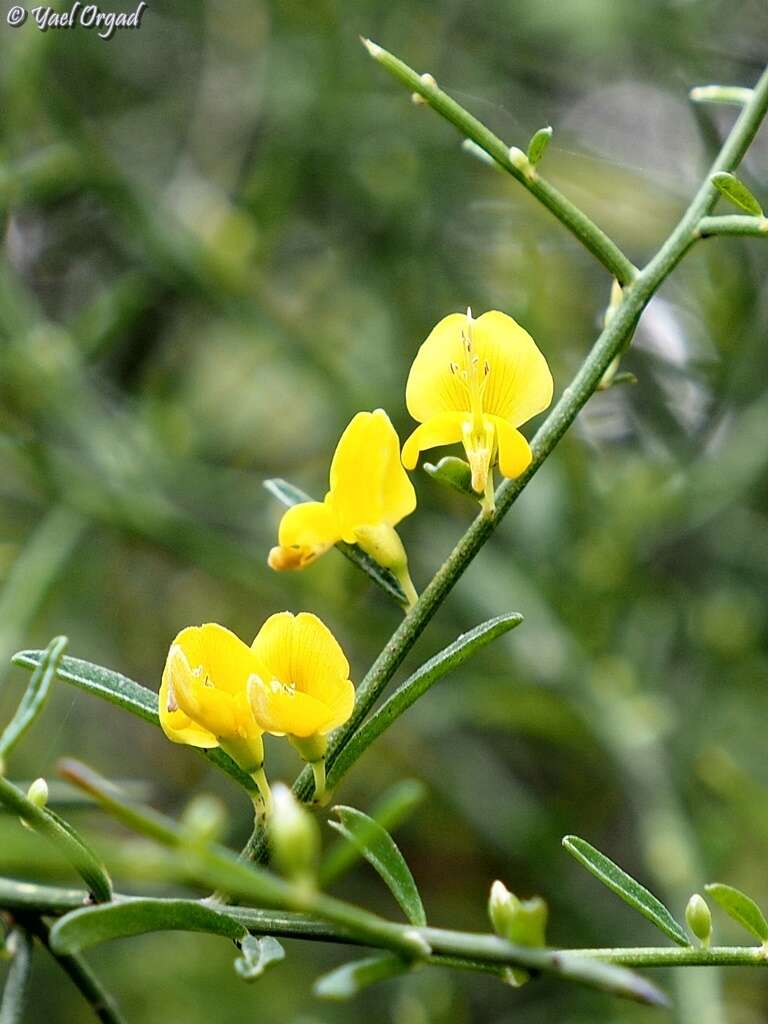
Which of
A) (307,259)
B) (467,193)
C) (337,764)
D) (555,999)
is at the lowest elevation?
(555,999)

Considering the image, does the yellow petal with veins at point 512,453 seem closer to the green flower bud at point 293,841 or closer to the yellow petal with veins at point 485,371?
the yellow petal with veins at point 485,371

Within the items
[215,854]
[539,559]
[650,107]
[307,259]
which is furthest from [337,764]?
[650,107]

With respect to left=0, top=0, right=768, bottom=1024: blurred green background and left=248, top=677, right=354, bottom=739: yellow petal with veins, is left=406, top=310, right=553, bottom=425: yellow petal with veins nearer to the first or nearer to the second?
A: left=248, top=677, right=354, bottom=739: yellow petal with veins

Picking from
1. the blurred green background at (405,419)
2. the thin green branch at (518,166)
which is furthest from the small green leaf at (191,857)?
the blurred green background at (405,419)

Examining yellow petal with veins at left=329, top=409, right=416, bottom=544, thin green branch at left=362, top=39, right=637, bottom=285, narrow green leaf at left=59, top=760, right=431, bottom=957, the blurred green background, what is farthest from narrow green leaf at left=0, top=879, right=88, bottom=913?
the blurred green background

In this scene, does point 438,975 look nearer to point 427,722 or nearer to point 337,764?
point 427,722

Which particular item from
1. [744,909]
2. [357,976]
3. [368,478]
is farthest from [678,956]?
[368,478]

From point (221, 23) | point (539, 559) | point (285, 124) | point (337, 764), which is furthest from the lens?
point (221, 23)
